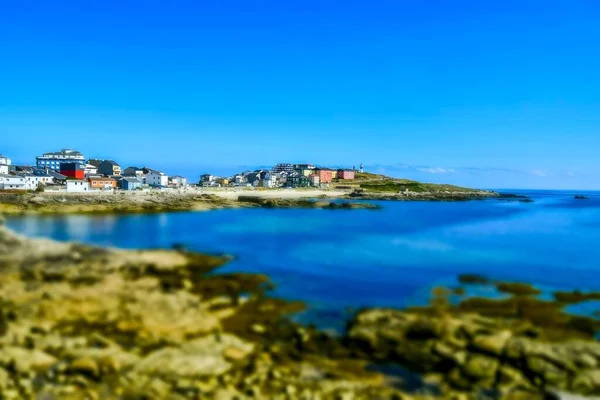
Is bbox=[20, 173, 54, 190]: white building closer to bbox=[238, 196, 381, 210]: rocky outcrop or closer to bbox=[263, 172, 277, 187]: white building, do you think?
bbox=[238, 196, 381, 210]: rocky outcrop

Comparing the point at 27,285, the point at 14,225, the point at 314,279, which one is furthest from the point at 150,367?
the point at 14,225

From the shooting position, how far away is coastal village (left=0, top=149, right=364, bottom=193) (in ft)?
193

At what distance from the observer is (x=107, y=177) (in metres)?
71.4

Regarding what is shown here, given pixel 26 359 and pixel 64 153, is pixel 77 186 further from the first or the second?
pixel 26 359

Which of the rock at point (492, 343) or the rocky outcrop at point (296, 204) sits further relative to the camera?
the rocky outcrop at point (296, 204)

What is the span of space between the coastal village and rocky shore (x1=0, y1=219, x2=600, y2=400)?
154 feet

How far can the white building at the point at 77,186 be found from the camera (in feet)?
191

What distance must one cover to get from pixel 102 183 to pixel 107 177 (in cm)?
449

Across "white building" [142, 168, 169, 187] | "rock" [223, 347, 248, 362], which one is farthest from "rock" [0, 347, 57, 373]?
"white building" [142, 168, 169, 187]

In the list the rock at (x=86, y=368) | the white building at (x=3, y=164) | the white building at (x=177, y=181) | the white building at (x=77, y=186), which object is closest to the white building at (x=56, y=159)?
the white building at (x=3, y=164)

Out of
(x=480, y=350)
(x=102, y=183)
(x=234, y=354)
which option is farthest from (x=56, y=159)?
(x=480, y=350)

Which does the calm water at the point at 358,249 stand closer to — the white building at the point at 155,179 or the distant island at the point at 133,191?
the distant island at the point at 133,191

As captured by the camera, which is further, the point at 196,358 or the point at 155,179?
the point at 155,179

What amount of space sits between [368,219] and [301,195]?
122 feet
